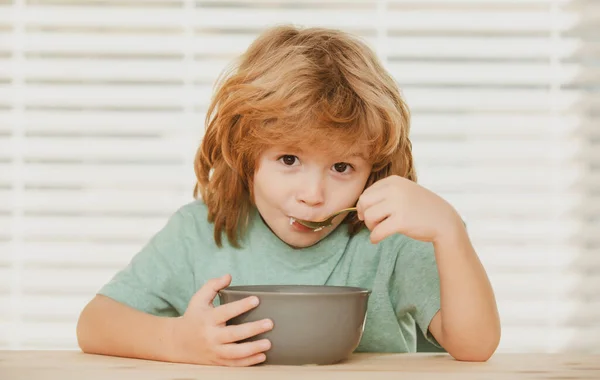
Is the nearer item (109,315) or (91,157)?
(109,315)

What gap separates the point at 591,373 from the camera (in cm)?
80

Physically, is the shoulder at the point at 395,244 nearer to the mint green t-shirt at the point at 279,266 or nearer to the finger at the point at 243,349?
the mint green t-shirt at the point at 279,266

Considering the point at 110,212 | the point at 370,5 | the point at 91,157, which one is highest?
the point at 370,5

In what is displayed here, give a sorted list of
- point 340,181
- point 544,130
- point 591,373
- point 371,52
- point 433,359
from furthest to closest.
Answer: point 544,130 < point 371,52 < point 340,181 < point 433,359 < point 591,373

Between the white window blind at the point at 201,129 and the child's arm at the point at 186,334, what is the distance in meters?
1.11

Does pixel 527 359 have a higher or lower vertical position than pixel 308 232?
lower

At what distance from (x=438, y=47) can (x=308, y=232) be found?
1174 mm

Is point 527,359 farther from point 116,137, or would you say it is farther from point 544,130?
point 116,137

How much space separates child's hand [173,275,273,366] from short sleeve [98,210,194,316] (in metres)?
0.22

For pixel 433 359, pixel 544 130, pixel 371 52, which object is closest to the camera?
pixel 433 359

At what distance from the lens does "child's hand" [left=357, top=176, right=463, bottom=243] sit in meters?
0.89

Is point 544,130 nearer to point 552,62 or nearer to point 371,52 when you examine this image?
point 552,62

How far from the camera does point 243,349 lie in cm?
81

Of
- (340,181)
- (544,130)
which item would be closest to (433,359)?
(340,181)
